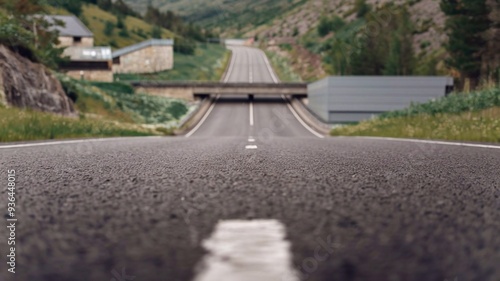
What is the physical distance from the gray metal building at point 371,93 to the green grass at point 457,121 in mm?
32038

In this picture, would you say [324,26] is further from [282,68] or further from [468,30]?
[468,30]

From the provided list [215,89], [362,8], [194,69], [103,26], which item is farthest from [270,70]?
[215,89]

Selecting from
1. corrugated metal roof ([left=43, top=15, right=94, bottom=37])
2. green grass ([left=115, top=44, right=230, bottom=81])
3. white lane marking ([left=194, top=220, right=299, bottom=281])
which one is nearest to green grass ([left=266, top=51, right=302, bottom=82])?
green grass ([left=115, top=44, right=230, bottom=81])

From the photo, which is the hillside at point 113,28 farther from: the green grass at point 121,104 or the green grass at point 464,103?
the green grass at point 464,103

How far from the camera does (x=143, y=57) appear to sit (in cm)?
9556

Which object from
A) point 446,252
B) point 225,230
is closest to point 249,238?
point 225,230

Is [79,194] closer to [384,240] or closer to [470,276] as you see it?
[384,240]

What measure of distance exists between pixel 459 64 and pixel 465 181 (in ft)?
168

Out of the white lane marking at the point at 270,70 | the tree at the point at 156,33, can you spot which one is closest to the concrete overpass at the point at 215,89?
the white lane marking at the point at 270,70

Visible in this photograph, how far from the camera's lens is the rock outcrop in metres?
28.3

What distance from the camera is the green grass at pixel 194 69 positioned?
92.5 m

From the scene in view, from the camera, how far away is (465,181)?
4945 millimetres

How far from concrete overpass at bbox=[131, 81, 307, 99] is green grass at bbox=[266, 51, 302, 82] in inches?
992

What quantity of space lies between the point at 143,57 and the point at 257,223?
9587 centimetres
